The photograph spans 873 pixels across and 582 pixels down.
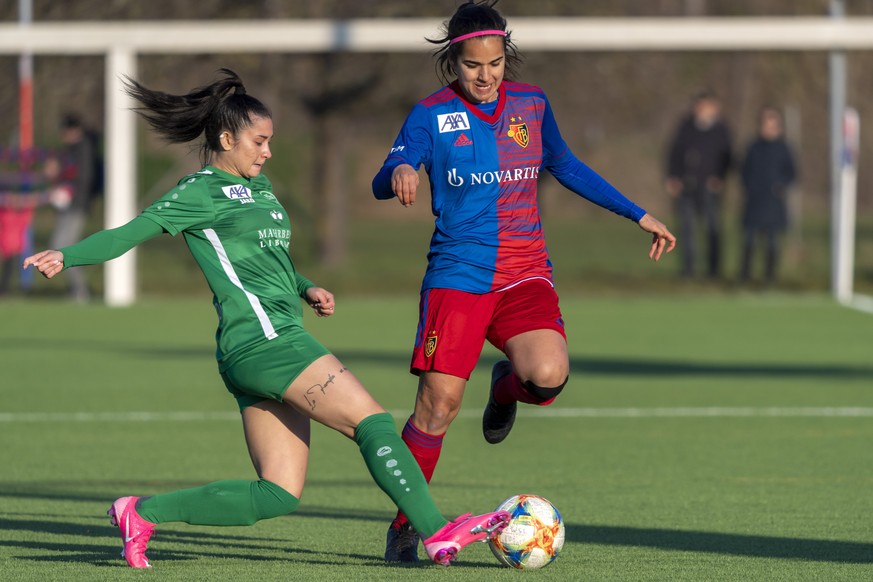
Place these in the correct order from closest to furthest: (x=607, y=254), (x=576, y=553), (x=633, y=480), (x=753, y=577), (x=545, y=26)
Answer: (x=753, y=577)
(x=576, y=553)
(x=633, y=480)
(x=545, y=26)
(x=607, y=254)

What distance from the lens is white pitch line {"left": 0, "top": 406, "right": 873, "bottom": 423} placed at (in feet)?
32.5

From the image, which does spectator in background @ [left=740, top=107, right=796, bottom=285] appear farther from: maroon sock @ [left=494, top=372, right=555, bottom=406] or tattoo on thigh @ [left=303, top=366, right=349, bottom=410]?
tattoo on thigh @ [left=303, top=366, right=349, bottom=410]

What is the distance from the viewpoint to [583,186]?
6.21m

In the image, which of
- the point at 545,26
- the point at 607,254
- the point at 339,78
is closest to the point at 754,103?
the point at 607,254

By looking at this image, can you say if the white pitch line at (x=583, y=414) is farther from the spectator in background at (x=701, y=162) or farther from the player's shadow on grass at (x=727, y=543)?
the spectator in background at (x=701, y=162)

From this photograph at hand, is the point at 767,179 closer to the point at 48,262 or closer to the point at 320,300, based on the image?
the point at 320,300

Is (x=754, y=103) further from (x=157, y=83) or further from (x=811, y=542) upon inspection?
(x=811, y=542)

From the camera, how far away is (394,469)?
510 centimetres

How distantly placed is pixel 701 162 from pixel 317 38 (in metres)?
4.93

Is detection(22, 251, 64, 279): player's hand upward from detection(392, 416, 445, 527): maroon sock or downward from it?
upward

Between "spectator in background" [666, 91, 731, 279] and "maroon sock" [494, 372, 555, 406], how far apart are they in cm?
1313

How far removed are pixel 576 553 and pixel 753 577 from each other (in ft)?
2.46

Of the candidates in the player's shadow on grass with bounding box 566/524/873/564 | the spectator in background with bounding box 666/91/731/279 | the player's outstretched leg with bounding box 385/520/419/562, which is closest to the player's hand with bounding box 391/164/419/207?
the player's outstretched leg with bounding box 385/520/419/562

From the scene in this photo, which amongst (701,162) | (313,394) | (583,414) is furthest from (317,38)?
(313,394)
